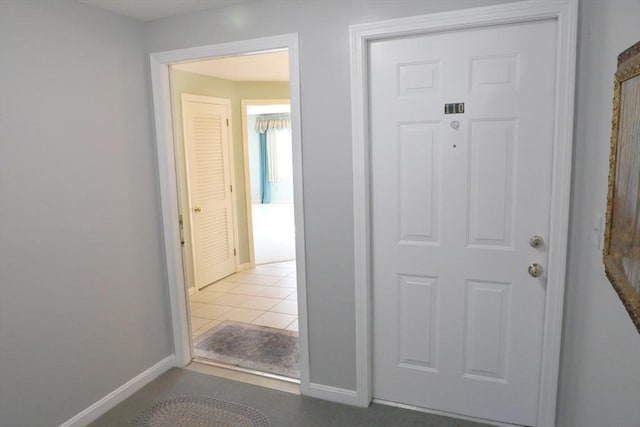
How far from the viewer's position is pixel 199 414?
2.45 metres

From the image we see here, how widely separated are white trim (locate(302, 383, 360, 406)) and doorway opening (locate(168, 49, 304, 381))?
267 mm

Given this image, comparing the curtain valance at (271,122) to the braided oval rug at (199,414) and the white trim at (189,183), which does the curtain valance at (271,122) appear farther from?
the braided oval rug at (199,414)

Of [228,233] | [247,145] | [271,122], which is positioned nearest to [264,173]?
[271,122]

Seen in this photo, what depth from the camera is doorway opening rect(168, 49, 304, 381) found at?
3295 mm

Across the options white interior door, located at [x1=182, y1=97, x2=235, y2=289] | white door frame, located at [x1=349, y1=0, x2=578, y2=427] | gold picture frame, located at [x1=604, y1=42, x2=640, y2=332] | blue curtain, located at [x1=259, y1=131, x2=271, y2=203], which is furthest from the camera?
blue curtain, located at [x1=259, y1=131, x2=271, y2=203]

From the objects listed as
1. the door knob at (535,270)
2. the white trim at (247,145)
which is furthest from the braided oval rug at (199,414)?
the white trim at (247,145)

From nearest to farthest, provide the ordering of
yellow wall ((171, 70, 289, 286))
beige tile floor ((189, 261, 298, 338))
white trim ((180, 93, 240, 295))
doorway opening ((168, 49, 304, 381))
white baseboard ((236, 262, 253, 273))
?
1. doorway opening ((168, 49, 304, 381))
2. beige tile floor ((189, 261, 298, 338))
3. white trim ((180, 93, 240, 295))
4. yellow wall ((171, 70, 289, 286))
5. white baseboard ((236, 262, 253, 273))

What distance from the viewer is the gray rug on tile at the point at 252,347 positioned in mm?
2969

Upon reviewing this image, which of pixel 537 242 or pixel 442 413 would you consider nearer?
pixel 537 242

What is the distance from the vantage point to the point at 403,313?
7.78 ft

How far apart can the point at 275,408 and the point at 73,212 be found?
5.18 ft

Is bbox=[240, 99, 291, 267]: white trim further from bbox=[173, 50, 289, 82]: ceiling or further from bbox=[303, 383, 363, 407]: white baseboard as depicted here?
bbox=[303, 383, 363, 407]: white baseboard

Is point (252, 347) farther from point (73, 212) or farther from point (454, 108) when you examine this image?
point (454, 108)

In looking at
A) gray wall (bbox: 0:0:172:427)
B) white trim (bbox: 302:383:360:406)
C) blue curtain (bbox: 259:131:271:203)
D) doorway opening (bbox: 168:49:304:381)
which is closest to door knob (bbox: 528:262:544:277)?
white trim (bbox: 302:383:360:406)
